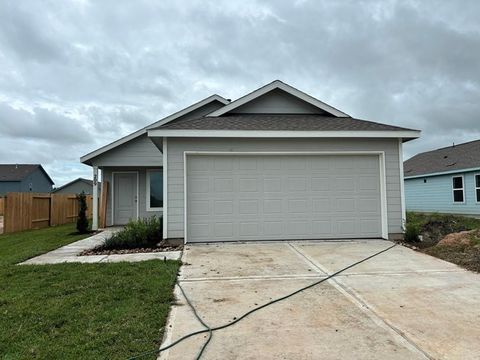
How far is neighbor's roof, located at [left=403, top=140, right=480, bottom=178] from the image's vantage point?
1903 centimetres

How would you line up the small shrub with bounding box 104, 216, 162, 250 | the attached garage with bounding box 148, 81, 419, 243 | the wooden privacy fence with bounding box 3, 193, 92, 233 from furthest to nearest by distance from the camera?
the wooden privacy fence with bounding box 3, 193, 92, 233, the attached garage with bounding box 148, 81, 419, 243, the small shrub with bounding box 104, 216, 162, 250

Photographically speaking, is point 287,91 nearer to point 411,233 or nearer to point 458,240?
point 411,233

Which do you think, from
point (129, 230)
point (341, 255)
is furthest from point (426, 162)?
point (129, 230)

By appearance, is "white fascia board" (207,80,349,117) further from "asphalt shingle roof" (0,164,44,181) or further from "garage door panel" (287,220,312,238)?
"asphalt shingle roof" (0,164,44,181)

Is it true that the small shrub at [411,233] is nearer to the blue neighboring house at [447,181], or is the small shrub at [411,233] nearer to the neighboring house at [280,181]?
the neighboring house at [280,181]

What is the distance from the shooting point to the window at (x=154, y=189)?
14117 millimetres

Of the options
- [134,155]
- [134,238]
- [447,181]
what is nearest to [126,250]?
[134,238]

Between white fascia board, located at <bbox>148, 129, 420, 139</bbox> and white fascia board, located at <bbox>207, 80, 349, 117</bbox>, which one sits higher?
white fascia board, located at <bbox>207, 80, 349, 117</bbox>

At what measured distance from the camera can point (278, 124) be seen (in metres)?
9.51

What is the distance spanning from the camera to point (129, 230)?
8.62 metres

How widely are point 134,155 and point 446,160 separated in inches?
741

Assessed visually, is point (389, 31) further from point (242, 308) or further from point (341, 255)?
point (242, 308)

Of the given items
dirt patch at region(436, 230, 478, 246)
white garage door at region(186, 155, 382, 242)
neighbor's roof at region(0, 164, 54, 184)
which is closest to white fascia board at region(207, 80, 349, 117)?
white garage door at region(186, 155, 382, 242)

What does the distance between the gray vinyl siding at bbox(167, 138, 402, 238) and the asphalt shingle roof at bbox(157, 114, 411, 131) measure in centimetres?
31
